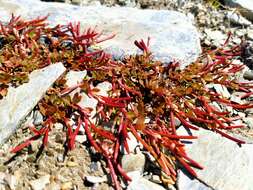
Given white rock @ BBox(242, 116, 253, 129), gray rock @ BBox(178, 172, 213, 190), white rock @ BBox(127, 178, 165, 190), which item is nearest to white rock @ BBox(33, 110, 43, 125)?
white rock @ BBox(127, 178, 165, 190)

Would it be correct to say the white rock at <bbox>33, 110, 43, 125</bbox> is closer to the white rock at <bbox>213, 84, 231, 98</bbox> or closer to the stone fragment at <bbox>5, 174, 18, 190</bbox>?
the stone fragment at <bbox>5, 174, 18, 190</bbox>

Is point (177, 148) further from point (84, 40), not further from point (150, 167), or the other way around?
point (84, 40)

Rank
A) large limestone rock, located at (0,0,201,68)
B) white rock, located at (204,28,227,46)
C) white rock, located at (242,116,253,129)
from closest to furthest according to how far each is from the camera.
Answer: white rock, located at (242,116,253,129)
large limestone rock, located at (0,0,201,68)
white rock, located at (204,28,227,46)

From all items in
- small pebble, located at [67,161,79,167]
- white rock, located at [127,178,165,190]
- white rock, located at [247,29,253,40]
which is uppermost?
white rock, located at [247,29,253,40]

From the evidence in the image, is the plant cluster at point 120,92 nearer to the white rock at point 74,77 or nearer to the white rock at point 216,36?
the white rock at point 74,77

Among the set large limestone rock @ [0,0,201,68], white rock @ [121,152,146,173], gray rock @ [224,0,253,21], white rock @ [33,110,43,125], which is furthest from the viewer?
gray rock @ [224,0,253,21]

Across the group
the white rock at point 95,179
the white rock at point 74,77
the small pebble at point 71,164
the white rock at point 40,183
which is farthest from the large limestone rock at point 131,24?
the white rock at point 40,183
